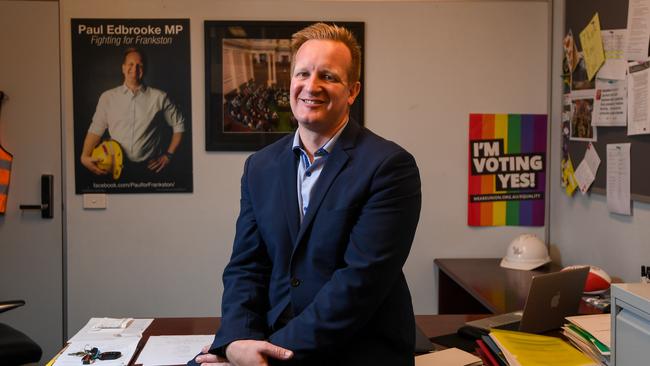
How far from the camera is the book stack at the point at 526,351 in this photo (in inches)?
65.4

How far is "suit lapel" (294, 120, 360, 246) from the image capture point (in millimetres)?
1531

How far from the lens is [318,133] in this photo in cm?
161

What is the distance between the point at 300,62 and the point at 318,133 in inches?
7.0

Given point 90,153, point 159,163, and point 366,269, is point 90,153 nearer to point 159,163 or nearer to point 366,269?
point 159,163

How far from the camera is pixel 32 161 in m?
3.58

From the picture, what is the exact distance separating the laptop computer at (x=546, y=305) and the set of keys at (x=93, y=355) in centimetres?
107

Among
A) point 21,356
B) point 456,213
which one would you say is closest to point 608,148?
point 456,213

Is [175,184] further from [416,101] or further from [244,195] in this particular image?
[244,195]

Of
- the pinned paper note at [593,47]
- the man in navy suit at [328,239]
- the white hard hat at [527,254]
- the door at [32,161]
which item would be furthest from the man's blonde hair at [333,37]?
the door at [32,161]

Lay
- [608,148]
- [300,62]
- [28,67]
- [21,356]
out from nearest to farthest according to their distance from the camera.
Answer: [300,62]
[21,356]
[608,148]
[28,67]

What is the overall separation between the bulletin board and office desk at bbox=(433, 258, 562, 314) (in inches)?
22.5

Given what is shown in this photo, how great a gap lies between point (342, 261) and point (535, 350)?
607 millimetres

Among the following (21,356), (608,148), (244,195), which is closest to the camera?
(244,195)

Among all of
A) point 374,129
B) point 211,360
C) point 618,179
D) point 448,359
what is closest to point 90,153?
point 374,129
